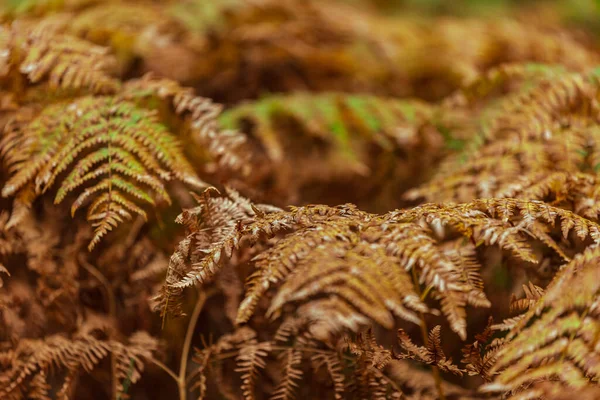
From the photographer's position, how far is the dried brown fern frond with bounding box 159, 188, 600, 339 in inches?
33.4

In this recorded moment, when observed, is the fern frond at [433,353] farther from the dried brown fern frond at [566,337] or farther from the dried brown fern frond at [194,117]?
the dried brown fern frond at [194,117]

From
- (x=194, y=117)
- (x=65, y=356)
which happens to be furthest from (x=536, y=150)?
(x=65, y=356)

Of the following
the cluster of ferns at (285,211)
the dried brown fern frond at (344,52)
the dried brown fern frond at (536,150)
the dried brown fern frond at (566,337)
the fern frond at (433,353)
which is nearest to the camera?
the dried brown fern frond at (566,337)

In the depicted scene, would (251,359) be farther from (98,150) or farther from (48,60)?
(48,60)

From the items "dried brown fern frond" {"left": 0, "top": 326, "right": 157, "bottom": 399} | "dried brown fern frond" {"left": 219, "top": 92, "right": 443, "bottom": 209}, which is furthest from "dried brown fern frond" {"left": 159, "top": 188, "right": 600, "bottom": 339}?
"dried brown fern frond" {"left": 219, "top": 92, "right": 443, "bottom": 209}

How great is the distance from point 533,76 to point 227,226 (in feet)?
4.68

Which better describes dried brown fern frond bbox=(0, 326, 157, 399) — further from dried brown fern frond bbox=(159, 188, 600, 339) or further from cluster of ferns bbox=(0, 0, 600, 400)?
dried brown fern frond bbox=(159, 188, 600, 339)

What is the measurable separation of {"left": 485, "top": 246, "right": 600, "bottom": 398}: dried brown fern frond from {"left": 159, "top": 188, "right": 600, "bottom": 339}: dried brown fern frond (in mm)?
83

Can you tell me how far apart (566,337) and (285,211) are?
24.2 inches

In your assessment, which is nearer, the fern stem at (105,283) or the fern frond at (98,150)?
the fern frond at (98,150)

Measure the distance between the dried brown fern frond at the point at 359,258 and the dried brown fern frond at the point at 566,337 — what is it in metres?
0.08

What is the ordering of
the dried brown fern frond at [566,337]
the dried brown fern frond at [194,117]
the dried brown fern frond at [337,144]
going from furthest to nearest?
the dried brown fern frond at [337,144], the dried brown fern frond at [194,117], the dried brown fern frond at [566,337]

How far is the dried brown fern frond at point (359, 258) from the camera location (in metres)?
0.85

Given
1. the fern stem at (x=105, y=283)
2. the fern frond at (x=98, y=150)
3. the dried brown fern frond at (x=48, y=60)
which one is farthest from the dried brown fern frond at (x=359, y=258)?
the dried brown fern frond at (x=48, y=60)
